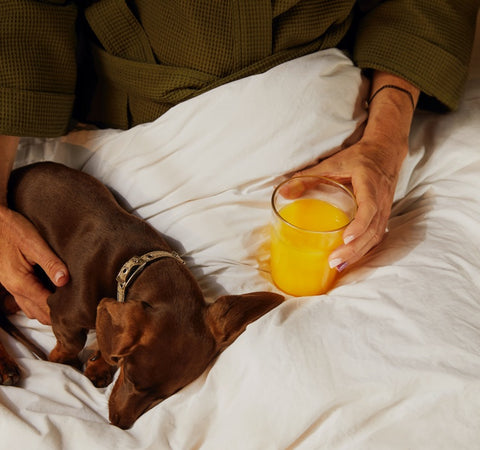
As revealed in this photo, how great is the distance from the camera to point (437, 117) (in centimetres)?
142

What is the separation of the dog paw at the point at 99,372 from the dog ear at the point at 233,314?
280 millimetres

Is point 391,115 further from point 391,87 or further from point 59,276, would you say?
point 59,276

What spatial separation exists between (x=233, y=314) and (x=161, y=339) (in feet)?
0.46

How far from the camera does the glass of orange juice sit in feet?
3.47

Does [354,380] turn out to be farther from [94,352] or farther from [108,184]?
[108,184]

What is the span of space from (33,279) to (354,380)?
0.75 meters

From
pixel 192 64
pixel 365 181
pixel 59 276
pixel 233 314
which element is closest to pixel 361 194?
pixel 365 181

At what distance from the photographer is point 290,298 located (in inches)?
44.3

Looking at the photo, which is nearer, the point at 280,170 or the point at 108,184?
the point at 280,170

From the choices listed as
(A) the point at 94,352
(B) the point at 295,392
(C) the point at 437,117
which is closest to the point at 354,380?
(B) the point at 295,392

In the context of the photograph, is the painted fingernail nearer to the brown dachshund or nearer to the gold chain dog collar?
the brown dachshund

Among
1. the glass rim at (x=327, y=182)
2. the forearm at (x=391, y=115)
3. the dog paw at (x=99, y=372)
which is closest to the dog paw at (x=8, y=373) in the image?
the dog paw at (x=99, y=372)

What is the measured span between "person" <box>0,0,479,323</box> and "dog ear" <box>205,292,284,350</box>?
0.17 m

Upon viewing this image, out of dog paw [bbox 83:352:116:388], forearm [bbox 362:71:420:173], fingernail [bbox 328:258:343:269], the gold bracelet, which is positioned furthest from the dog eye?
the gold bracelet
